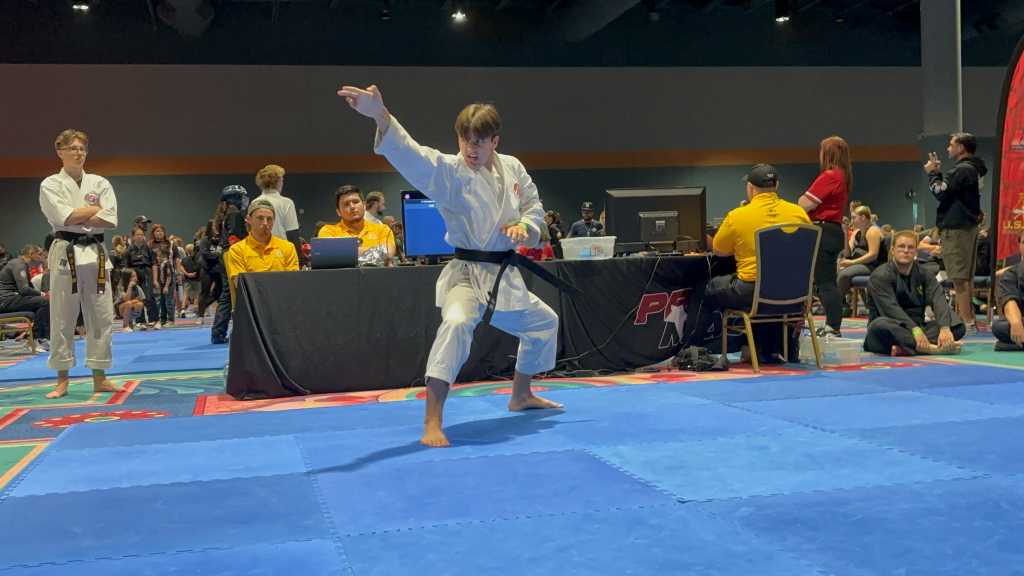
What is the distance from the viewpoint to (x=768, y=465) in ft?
10.2

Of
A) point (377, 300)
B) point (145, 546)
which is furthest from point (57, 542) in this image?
point (377, 300)

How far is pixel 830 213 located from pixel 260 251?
409 centimetres

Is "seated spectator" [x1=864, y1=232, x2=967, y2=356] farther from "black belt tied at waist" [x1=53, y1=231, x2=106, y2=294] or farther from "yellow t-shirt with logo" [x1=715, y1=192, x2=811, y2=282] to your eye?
"black belt tied at waist" [x1=53, y1=231, x2=106, y2=294]

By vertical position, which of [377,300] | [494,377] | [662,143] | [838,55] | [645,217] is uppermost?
[838,55]

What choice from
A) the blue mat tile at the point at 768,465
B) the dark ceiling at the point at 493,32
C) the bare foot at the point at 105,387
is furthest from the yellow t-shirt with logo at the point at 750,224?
the dark ceiling at the point at 493,32

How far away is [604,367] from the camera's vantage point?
5.99 m

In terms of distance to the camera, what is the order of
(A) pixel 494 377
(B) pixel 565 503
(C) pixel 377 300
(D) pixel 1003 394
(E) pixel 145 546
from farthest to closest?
(A) pixel 494 377 → (C) pixel 377 300 → (D) pixel 1003 394 → (B) pixel 565 503 → (E) pixel 145 546

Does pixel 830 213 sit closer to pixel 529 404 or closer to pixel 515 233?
pixel 529 404

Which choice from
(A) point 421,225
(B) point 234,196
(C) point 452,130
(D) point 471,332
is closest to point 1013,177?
(A) point 421,225

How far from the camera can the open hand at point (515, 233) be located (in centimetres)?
387

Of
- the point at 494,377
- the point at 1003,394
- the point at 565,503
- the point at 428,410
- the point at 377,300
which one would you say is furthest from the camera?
the point at 494,377

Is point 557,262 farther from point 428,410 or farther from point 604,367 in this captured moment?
point 428,410

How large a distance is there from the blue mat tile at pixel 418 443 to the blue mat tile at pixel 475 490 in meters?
0.13

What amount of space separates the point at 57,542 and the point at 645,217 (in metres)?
4.58
